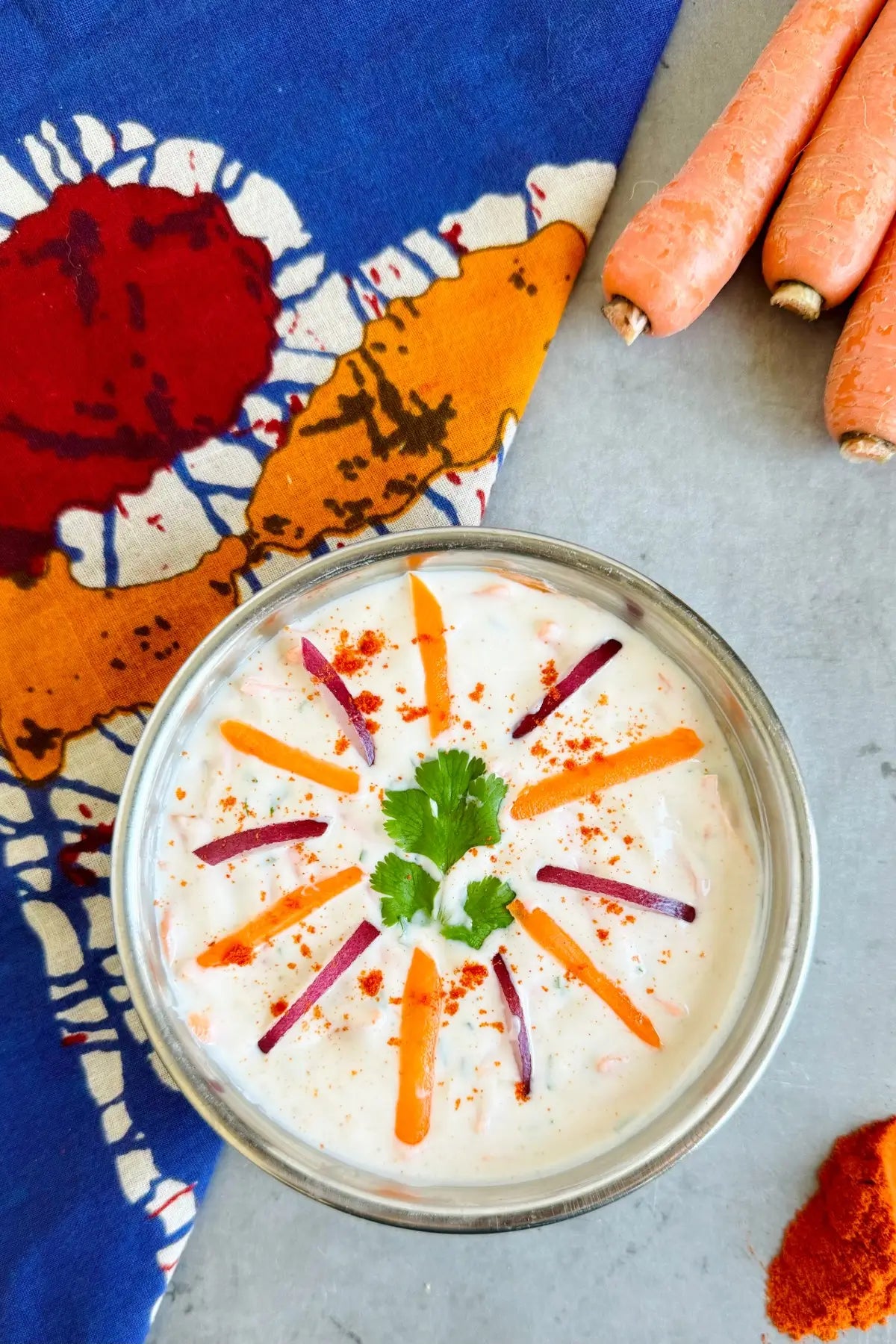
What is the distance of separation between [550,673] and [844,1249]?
112cm

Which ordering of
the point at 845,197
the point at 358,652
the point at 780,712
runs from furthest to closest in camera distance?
the point at 780,712 < the point at 845,197 < the point at 358,652

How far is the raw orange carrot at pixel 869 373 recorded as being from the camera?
173cm

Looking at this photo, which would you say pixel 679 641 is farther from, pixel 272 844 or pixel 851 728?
pixel 272 844

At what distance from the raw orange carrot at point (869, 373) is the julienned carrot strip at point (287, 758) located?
3.32 feet

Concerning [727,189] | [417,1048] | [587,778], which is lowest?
[417,1048]

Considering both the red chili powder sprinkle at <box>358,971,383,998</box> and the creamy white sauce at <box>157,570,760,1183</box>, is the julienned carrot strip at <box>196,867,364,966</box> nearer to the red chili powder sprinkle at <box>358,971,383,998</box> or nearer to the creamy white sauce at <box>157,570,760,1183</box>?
the creamy white sauce at <box>157,570,760,1183</box>

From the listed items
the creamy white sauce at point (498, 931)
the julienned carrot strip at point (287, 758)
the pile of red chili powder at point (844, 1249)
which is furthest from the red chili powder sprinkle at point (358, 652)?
the pile of red chili powder at point (844, 1249)

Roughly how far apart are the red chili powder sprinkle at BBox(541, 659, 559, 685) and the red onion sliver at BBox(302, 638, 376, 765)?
0.27 meters

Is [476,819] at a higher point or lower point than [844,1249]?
higher

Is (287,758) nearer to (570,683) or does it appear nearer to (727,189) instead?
(570,683)

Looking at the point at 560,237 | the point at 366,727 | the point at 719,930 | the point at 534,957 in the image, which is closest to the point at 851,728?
the point at 719,930

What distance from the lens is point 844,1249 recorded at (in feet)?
5.84

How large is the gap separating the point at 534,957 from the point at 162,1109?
0.75 m

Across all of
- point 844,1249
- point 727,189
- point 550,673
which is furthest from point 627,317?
point 844,1249
